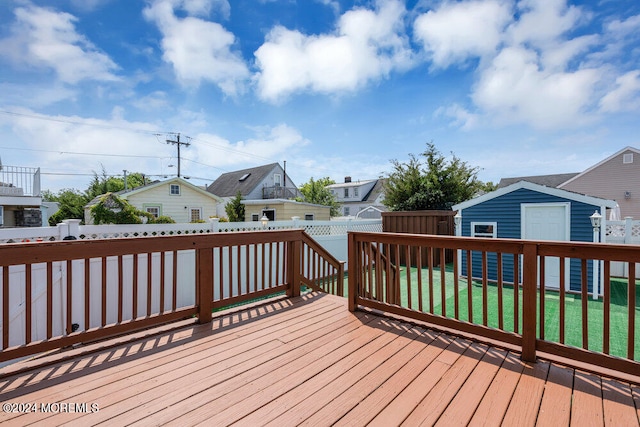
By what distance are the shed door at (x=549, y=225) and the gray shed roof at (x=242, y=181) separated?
56.4 ft

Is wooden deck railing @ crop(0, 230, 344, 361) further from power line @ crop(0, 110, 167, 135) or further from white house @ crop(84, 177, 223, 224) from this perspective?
power line @ crop(0, 110, 167, 135)

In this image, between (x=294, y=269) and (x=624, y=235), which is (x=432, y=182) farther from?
(x=294, y=269)

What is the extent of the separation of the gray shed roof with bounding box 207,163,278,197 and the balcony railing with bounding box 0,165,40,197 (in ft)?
37.7

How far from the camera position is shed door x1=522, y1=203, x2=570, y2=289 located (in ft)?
20.3

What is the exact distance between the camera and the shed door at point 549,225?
6195mm

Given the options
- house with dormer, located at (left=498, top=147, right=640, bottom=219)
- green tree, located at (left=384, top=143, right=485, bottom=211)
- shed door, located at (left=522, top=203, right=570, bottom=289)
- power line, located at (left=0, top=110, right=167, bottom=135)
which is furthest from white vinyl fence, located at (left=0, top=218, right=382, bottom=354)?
power line, located at (left=0, top=110, right=167, bottom=135)

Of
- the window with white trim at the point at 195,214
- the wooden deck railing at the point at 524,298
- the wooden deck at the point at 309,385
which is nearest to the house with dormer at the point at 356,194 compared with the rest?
the window with white trim at the point at 195,214

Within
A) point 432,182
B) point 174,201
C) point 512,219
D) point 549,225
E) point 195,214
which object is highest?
point 432,182

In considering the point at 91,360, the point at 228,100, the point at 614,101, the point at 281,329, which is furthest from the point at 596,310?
the point at 228,100

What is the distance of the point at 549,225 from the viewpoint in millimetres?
6371

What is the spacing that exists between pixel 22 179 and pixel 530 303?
13795mm

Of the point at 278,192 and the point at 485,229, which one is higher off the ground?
the point at 278,192

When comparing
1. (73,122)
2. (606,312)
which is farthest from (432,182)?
(73,122)

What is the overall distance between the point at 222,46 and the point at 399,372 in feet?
24.2
